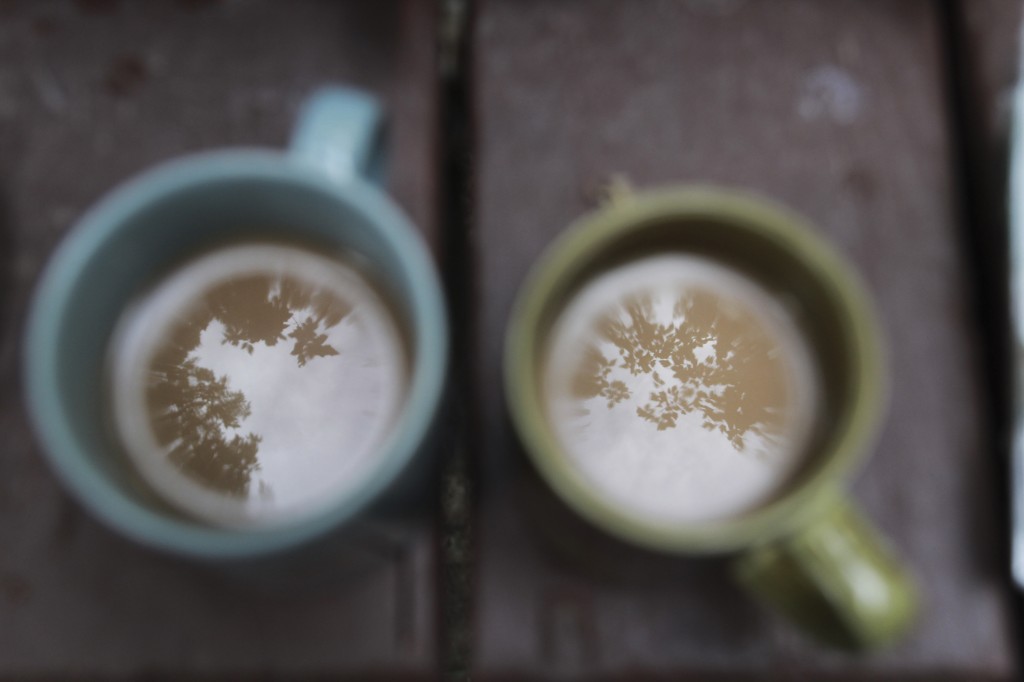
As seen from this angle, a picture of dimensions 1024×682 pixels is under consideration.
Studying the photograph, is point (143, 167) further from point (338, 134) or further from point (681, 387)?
point (681, 387)

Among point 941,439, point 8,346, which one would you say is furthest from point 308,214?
point 941,439

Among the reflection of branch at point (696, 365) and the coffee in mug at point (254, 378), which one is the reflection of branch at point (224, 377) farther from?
the reflection of branch at point (696, 365)

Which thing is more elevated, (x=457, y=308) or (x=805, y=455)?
(x=457, y=308)

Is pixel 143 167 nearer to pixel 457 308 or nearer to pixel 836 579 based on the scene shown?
pixel 457 308

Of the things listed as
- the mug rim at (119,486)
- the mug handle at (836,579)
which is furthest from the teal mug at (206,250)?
the mug handle at (836,579)

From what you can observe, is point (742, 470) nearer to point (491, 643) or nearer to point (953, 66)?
point (491, 643)

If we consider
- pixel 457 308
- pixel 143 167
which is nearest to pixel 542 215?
pixel 457 308

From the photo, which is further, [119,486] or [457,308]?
[457,308]
